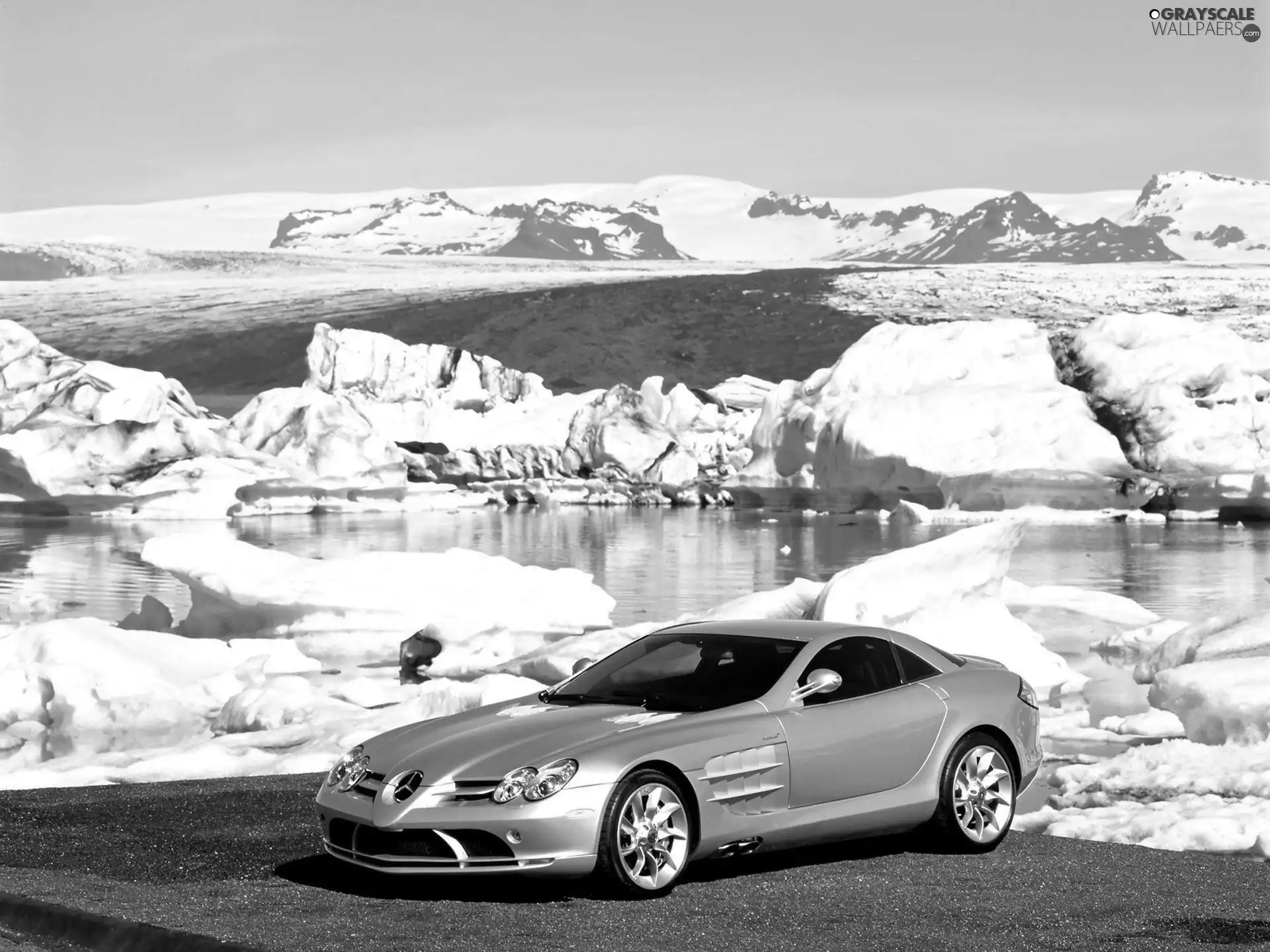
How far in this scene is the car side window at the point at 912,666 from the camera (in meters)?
6.88

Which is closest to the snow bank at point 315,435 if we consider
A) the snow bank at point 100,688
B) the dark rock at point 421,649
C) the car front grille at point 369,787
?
the dark rock at point 421,649

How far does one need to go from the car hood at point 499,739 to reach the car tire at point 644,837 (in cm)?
23

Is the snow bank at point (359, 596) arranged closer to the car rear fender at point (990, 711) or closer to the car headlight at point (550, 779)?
the car rear fender at point (990, 711)

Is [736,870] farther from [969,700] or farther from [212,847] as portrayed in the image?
[212,847]

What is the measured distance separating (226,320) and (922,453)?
101 metres

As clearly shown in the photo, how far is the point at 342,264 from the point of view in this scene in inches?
6683

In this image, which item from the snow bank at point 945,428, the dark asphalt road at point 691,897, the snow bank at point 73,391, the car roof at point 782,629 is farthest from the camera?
the snow bank at point 73,391

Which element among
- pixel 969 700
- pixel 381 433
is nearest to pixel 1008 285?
pixel 381 433

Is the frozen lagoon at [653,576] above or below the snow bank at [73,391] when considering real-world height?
below

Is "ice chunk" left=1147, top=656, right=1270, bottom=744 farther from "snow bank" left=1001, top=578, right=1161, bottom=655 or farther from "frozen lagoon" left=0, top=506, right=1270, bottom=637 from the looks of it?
"snow bank" left=1001, top=578, right=1161, bottom=655

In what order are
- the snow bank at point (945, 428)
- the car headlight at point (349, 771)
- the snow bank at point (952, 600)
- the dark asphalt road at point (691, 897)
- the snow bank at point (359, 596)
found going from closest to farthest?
the dark asphalt road at point (691, 897) → the car headlight at point (349, 771) → the snow bank at point (952, 600) → the snow bank at point (359, 596) → the snow bank at point (945, 428)

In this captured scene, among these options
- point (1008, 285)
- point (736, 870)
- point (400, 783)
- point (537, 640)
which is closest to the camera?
point (400, 783)

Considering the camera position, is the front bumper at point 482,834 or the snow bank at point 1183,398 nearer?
the front bumper at point 482,834

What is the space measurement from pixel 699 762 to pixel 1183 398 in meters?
39.1
